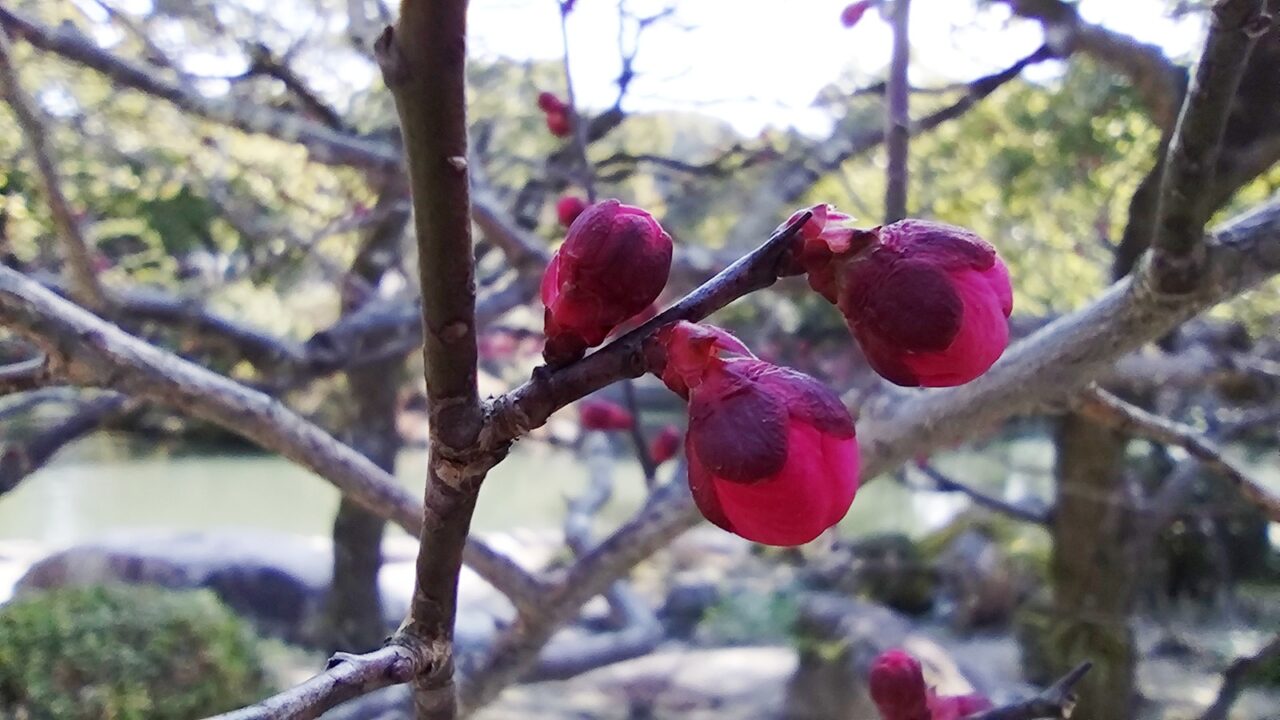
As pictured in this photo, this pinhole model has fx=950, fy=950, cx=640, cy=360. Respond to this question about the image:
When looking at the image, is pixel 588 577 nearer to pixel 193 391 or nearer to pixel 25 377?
pixel 193 391

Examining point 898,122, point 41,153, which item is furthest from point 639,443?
point 41,153

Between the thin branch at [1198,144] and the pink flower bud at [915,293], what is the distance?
0.32 metres

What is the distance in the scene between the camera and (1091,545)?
265 centimetres

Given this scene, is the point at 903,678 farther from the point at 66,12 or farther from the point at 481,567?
the point at 66,12

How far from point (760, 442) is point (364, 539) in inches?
139

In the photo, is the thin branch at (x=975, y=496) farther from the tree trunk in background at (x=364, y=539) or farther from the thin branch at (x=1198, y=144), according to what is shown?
the tree trunk in background at (x=364, y=539)

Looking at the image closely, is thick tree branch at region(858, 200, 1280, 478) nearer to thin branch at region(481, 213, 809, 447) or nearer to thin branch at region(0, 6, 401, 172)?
thin branch at region(481, 213, 809, 447)

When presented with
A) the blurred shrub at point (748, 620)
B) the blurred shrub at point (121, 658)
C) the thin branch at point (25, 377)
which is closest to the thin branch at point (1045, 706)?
the thin branch at point (25, 377)

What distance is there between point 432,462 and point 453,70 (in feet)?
0.73

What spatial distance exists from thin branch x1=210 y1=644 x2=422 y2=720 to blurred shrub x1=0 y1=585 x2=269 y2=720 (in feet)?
7.32

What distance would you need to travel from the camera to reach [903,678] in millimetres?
767

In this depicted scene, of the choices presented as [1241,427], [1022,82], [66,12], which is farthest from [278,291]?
[1241,427]

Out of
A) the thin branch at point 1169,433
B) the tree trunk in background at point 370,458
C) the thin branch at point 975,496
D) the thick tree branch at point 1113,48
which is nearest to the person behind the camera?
the thin branch at point 1169,433

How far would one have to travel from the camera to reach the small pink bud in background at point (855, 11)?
206 centimetres
